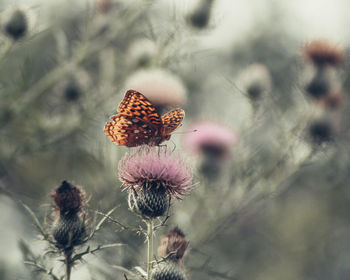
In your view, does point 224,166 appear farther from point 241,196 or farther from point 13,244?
point 13,244

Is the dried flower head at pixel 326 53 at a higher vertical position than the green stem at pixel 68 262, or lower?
higher

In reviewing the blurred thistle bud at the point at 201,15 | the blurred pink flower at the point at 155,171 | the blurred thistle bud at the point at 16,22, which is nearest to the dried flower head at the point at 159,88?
the blurred thistle bud at the point at 201,15

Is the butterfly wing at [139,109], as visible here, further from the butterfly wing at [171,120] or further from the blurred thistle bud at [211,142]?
the blurred thistle bud at [211,142]

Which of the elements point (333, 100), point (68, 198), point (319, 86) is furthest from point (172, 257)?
point (333, 100)

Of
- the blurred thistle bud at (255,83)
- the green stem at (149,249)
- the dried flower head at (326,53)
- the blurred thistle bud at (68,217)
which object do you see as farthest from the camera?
the dried flower head at (326,53)

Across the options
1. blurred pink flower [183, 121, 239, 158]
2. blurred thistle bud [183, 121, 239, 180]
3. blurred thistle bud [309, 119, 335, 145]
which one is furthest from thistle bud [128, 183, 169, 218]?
blurred thistle bud [309, 119, 335, 145]

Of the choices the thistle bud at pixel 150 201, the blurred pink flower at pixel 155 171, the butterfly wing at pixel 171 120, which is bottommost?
the thistle bud at pixel 150 201

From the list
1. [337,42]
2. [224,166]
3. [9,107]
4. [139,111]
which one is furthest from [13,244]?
[337,42]
